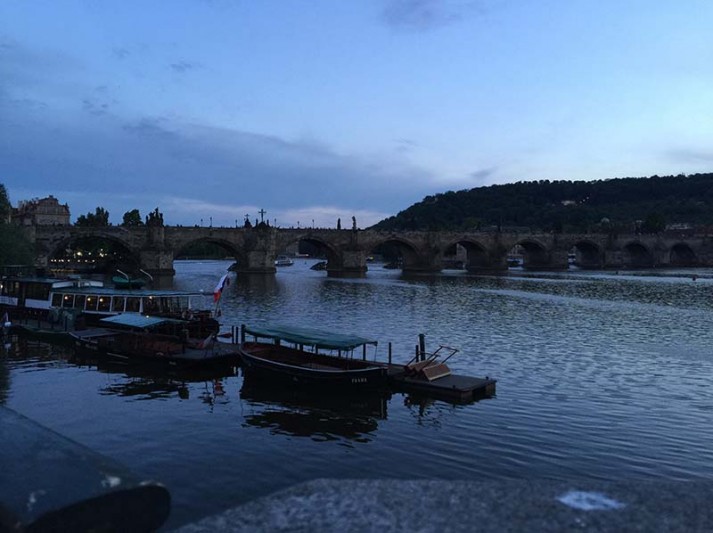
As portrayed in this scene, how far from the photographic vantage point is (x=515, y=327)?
40.5 metres

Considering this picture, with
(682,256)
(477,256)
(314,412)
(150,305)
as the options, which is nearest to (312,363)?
(314,412)

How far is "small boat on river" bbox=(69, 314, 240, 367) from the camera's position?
26.3 m

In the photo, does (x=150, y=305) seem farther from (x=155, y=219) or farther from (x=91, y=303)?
(x=155, y=219)

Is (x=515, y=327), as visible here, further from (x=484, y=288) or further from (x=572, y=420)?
(x=484, y=288)

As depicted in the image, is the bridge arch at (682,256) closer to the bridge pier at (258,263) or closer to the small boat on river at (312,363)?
the bridge pier at (258,263)

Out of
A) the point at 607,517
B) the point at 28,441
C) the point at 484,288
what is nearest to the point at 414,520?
the point at 607,517

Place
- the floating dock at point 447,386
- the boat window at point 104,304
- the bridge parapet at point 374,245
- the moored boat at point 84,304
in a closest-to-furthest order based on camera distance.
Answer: the floating dock at point 447,386, the moored boat at point 84,304, the boat window at point 104,304, the bridge parapet at point 374,245

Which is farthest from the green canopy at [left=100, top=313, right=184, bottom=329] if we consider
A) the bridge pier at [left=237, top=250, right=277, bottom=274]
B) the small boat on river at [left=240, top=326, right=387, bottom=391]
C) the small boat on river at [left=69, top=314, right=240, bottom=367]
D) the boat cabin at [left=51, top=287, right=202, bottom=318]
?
the bridge pier at [left=237, top=250, right=277, bottom=274]

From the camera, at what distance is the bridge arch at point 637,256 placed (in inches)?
5901

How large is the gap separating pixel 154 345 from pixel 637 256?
14962 cm

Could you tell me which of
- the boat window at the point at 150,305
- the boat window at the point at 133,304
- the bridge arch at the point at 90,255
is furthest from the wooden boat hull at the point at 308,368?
the bridge arch at the point at 90,255

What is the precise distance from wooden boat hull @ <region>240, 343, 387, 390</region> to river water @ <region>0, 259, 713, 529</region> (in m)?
0.64

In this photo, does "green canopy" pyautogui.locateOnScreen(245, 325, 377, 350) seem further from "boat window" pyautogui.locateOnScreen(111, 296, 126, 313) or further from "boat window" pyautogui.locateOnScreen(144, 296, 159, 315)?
"boat window" pyautogui.locateOnScreen(111, 296, 126, 313)

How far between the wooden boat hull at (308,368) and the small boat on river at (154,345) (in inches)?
66.1
